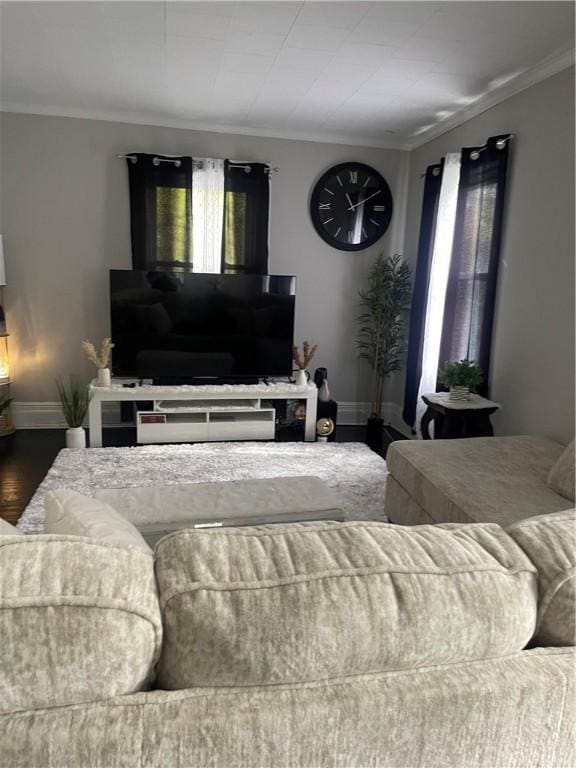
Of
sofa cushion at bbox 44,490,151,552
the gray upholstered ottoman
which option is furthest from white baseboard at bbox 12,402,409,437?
sofa cushion at bbox 44,490,151,552

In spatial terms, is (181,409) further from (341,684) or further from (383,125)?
(341,684)

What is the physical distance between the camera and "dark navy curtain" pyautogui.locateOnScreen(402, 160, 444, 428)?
4316 millimetres

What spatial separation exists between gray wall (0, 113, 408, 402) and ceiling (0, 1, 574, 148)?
0.65 ft

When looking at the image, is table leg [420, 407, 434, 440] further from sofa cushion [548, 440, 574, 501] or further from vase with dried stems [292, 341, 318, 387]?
sofa cushion [548, 440, 574, 501]

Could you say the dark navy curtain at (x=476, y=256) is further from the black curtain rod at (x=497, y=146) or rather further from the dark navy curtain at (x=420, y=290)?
the dark navy curtain at (x=420, y=290)

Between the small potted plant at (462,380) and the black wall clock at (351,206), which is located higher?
the black wall clock at (351,206)

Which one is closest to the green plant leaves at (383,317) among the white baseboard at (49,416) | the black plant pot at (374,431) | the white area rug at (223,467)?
the black plant pot at (374,431)

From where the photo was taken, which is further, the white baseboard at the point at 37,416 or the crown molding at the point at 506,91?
the white baseboard at the point at 37,416

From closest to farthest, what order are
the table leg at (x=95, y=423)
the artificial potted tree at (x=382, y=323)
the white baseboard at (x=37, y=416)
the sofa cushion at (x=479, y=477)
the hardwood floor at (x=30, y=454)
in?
the sofa cushion at (x=479, y=477) < the hardwood floor at (x=30, y=454) < the table leg at (x=95, y=423) < the white baseboard at (x=37, y=416) < the artificial potted tree at (x=382, y=323)

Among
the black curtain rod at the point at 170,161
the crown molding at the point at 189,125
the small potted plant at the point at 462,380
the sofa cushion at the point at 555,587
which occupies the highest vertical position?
the crown molding at the point at 189,125

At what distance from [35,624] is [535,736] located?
0.66 metres

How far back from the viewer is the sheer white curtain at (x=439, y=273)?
162 inches

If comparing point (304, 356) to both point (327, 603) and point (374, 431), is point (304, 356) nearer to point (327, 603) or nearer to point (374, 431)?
point (374, 431)

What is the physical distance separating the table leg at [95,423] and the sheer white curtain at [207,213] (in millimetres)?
1381
